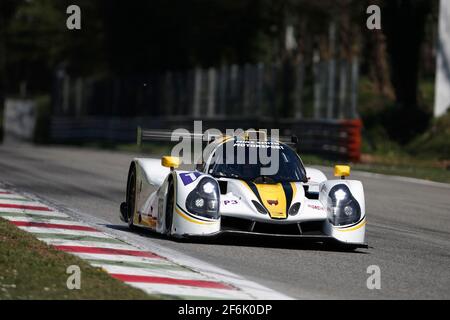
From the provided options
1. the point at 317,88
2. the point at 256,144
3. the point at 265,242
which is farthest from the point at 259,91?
the point at 265,242

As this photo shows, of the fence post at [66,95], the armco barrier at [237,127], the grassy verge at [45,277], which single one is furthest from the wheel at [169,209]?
the fence post at [66,95]

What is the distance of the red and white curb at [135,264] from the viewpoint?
877cm

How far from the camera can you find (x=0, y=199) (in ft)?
52.9

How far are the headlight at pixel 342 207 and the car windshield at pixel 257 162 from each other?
718 mm

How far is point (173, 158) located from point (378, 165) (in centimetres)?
1798

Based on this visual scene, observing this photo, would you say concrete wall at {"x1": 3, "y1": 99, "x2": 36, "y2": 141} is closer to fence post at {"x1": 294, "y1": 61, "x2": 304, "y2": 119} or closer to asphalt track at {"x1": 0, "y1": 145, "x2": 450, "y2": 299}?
fence post at {"x1": 294, "y1": 61, "x2": 304, "y2": 119}

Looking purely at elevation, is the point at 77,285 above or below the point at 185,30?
below

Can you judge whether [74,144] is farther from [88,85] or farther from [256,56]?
[256,56]

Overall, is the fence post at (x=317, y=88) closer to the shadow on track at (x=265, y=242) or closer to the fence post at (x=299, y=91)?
the fence post at (x=299, y=91)

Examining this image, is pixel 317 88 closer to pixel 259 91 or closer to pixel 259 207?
pixel 259 91

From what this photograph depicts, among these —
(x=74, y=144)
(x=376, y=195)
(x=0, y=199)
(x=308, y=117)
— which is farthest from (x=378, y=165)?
(x=74, y=144)

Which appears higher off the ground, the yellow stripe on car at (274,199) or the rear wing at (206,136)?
the rear wing at (206,136)

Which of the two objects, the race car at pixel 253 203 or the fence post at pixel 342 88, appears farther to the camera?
the fence post at pixel 342 88

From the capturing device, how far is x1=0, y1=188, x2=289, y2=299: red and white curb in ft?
28.8
